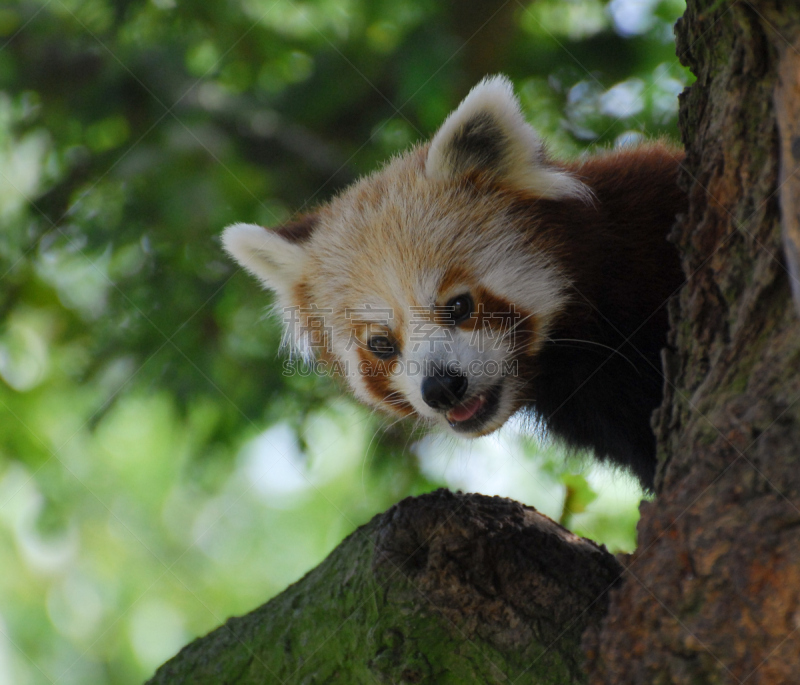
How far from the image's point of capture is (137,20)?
4559mm

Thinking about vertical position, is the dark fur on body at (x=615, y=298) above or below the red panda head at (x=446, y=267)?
below

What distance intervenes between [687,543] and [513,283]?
6.30 ft

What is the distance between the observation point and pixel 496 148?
349 centimetres

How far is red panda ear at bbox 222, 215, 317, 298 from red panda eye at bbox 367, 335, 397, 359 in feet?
2.26

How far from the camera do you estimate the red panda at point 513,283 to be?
3.16 meters

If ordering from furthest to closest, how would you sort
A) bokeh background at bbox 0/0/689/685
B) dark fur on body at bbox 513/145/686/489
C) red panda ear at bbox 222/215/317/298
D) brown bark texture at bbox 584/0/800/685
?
1. bokeh background at bbox 0/0/689/685
2. red panda ear at bbox 222/215/317/298
3. dark fur on body at bbox 513/145/686/489
4. brown bark texture at bbox 584/0/800/685

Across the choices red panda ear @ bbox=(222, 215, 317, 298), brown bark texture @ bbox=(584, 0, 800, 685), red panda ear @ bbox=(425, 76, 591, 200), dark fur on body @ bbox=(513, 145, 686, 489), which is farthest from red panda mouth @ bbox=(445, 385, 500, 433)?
brown bark texture @ bbox=(584, 0, 800, 685)

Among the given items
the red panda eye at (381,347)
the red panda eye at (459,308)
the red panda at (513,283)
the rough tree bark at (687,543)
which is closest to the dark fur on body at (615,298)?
the red panda at (513,283)

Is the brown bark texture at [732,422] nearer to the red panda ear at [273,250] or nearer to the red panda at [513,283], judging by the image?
the red panda at [513,283]

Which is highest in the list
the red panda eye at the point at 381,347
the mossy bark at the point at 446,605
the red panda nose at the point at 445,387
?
the red panda eye at the point at 381,347

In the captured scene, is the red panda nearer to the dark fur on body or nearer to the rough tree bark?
the dark fur on body

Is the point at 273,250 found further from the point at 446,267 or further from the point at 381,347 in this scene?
the point at 446,267

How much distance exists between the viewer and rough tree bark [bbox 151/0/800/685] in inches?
57.3

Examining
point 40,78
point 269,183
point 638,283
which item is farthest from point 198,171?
point 638,283
